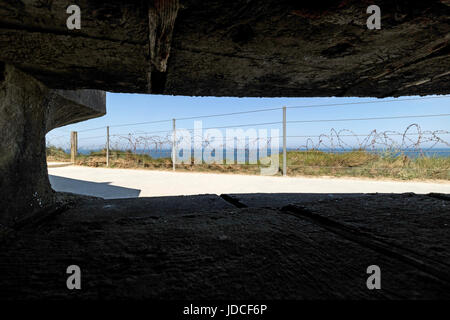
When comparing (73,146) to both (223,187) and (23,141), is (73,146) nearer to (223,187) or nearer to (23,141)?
(223,187)

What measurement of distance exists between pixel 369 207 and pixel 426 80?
2.44ft

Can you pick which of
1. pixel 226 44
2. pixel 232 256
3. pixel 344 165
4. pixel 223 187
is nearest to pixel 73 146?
pixel 223 187

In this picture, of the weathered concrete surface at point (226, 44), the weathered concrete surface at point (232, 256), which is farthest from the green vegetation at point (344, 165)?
the weathered concrete surface at point (232, 256)

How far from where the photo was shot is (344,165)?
7.20m

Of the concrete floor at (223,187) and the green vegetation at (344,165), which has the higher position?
the green vegetation at (344,165)

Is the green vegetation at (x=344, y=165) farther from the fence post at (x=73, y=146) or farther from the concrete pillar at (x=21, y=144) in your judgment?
the concrete pillar at (x=21, y=144)

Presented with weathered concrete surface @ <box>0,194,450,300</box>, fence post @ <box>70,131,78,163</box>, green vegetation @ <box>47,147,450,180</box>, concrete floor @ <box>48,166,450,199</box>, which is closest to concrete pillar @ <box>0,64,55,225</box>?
weathered concrete surface @ <box>0,194,450,300</box>

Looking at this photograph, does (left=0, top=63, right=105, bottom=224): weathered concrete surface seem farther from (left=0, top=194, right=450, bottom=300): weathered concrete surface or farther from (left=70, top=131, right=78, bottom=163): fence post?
(left=70, top=131, right=78, bottom=163): fence post

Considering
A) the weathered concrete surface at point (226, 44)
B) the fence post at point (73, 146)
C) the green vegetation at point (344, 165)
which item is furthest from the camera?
the fence post at point (73, 146)

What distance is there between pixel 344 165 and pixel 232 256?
7431 millimetres

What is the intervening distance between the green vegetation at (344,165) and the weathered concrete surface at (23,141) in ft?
19.0

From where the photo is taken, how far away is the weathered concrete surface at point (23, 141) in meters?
0.95

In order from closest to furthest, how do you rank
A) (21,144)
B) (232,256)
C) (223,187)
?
(232,256)
(21,144)
(223,187)
